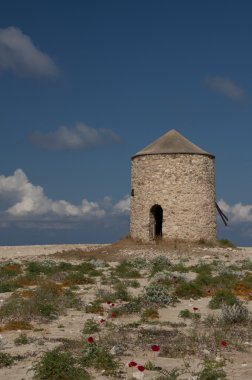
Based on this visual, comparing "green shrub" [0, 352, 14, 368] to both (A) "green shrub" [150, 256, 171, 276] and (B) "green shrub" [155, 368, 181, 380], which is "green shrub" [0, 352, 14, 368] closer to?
(B) "green shrub" [155, 368, 181, 380]

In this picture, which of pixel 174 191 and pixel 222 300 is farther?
pixel 174 191

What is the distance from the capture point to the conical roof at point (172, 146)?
28281mm

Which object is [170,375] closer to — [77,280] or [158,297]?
[158,297]

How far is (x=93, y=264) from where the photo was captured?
68.0 ft

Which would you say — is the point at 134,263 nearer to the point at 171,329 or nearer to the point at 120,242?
the point at 120,242

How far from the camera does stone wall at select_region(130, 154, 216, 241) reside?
28.0m

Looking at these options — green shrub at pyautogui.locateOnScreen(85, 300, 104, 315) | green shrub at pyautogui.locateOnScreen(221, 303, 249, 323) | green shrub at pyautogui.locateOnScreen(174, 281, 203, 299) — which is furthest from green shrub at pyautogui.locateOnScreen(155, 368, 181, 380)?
green shrub at pyautogui.locateOnScreen(174, 281, 203, 299)

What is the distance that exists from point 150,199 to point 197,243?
11.2 feet

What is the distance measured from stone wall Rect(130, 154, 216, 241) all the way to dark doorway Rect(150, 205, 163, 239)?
38 centimetres

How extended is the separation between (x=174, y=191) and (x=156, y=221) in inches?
124

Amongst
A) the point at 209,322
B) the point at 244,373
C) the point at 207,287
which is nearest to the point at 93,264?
the point at 207,287

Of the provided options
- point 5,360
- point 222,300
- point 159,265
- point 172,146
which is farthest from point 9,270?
point 172,146

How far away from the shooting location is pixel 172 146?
1132 inches

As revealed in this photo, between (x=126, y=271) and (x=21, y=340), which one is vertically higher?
(x=126, y=271)
